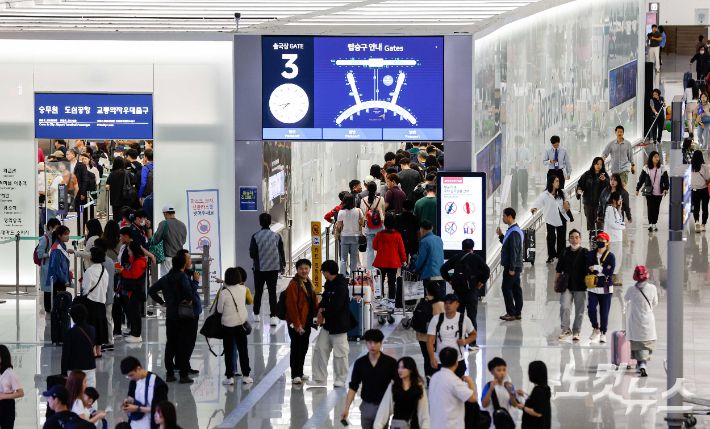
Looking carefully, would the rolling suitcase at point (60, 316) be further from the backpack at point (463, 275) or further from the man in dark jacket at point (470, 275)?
the backpack at point (463, 275)

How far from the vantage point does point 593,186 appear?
16922 mm

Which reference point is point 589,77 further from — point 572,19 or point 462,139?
point 462,139

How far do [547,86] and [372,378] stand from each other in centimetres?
1307

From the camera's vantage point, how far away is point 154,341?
12.8m

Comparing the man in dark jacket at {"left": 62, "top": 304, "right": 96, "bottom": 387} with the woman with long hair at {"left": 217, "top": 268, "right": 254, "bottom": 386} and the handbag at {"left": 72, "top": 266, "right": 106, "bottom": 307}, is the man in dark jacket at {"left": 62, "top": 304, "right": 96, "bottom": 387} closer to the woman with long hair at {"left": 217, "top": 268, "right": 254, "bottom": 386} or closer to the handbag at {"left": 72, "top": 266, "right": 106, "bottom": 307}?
the woman with long hair at {"left": 217, "top": 268, "right": 254, "bottom": 386}

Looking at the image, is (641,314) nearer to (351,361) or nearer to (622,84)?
(351,361)

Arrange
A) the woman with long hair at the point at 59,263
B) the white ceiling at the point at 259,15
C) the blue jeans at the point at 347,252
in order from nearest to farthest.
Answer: the woman with long hair at the point at 59,263 → the white ceiling at the point at 259,15 → the blue jeans at the point at 347,252

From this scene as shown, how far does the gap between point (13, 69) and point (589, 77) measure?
14.0 metres

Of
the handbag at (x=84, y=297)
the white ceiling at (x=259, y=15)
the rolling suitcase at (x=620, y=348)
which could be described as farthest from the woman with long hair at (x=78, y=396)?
the white ceiling at (x=259, y=15)

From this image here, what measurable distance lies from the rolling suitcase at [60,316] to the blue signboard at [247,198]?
3.57m

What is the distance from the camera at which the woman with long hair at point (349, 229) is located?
14672 mm

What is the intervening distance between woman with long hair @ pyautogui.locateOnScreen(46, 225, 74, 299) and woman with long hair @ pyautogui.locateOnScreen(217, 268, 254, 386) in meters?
2.86

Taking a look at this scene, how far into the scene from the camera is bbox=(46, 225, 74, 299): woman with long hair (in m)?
12.5

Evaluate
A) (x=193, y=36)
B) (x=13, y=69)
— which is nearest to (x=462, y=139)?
(x=193, y=36)
